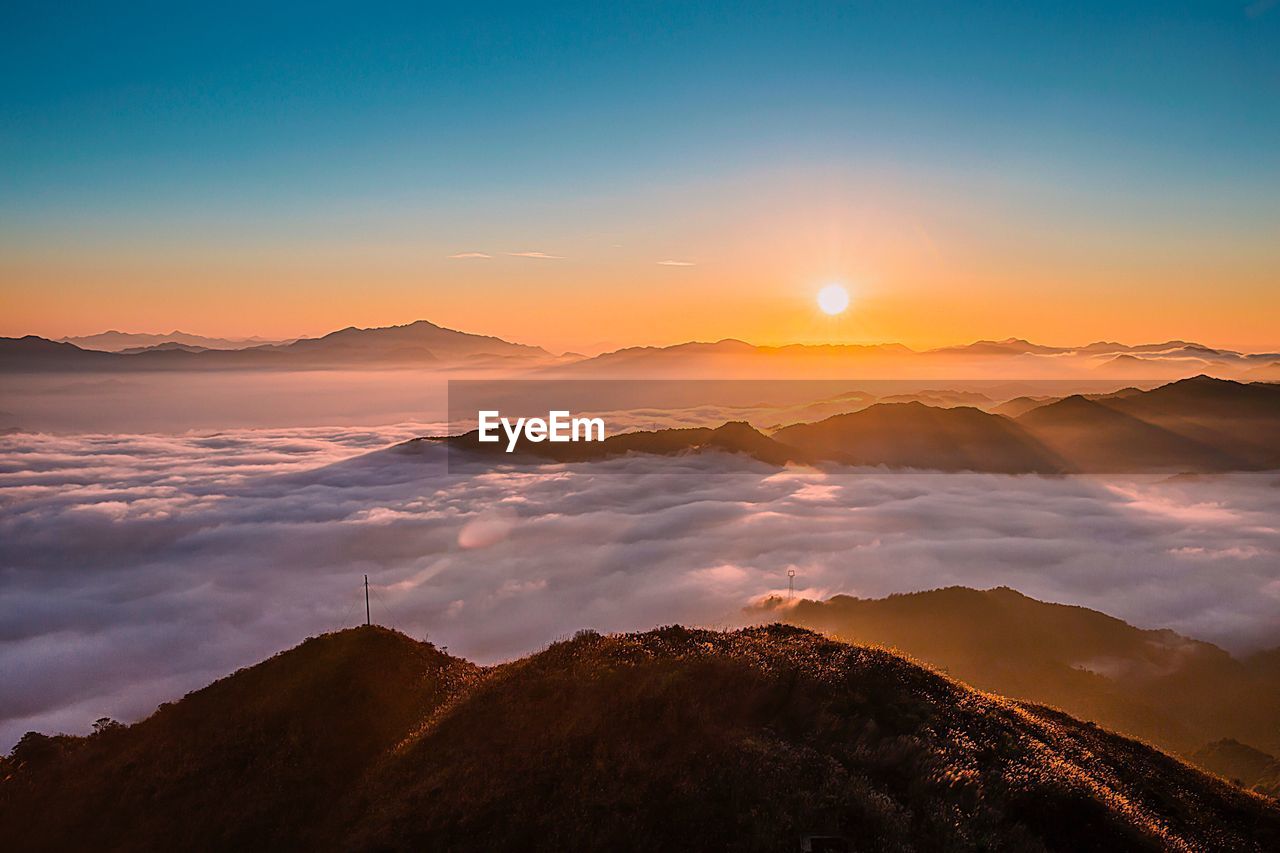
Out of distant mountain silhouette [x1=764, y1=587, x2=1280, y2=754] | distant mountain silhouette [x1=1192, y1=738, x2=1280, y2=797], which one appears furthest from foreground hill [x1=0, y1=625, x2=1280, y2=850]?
distant mountain silhouette [x1=764, y1=587, x2=1280, y2=754]

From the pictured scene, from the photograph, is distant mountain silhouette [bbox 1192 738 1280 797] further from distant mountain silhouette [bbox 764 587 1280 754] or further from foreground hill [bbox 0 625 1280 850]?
foreground hill [bbox 0 625 1280 850]

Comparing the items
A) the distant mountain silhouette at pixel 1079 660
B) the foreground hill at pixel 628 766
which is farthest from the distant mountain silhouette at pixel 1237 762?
the foreground hill at pixel 628 766

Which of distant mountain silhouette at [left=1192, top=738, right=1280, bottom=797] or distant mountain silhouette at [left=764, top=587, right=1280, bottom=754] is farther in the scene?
distant mountain silhouette at [left=764, top=587, right=1280, bottom=754]

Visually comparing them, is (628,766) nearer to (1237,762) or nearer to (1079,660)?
(1237,762)

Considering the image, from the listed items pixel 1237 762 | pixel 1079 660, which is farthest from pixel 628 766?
pixel 1079 660

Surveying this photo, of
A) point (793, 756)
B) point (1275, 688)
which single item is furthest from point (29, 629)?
point (1275, 688)

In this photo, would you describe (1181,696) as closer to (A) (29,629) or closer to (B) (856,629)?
(B) (856,629)
